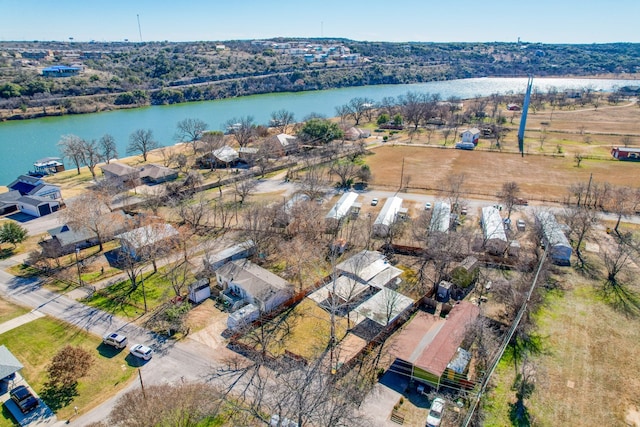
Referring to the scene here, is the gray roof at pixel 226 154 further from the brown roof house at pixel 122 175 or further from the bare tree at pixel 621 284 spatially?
the bare tree at pixel 621 284

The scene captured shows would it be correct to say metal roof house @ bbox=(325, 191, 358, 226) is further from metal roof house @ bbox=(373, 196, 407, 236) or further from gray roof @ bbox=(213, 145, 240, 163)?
gray roof @ bbox=(213, 145, 240, 163)

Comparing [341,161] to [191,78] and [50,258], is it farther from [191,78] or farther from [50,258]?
[191,78]

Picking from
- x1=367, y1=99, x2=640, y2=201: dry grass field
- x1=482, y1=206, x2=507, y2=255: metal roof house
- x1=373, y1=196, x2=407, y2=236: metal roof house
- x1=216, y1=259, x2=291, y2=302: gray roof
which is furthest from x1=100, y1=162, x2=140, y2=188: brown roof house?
x1=482, y1=206, x2=507, y2=255: metal roof house

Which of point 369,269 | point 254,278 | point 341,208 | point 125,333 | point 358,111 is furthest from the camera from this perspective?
point 358,111

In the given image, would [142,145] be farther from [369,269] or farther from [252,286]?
[369,269]

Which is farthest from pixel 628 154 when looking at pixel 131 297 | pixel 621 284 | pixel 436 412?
pixel 131 297

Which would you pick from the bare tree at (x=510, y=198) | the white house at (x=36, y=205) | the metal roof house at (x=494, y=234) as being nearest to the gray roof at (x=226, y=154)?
the white house at (x=36, y=205)
